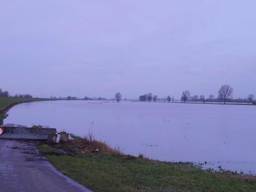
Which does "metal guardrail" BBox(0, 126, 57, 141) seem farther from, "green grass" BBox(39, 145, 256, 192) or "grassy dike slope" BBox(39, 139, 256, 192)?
"green grass" BBox(39, 145, 256, 192)

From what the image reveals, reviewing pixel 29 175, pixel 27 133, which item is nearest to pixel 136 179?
pixel 29 175

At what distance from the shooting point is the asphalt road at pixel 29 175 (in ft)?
36.9

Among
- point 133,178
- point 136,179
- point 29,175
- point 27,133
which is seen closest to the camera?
point 29,175

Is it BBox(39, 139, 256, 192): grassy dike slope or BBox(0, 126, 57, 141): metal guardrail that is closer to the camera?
BBox(39, 139, 256, 192): grassy dike slope

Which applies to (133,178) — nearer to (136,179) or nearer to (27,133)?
(136,179)

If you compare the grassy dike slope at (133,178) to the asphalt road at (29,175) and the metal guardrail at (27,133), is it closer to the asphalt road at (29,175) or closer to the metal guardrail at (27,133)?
the asphalt road at (29,175)

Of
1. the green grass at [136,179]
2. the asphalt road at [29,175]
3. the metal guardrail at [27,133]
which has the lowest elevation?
the green grass at [136,179]

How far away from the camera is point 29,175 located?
13.2m

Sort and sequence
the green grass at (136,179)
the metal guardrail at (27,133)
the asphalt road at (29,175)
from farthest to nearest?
the metal guardrail at (27,133)
the green grass at (136,179)
the asphalt road at (29,175)

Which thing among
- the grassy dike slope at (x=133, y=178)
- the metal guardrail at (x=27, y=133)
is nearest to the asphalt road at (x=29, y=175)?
the grassy dike slope at (x=133, y=178)

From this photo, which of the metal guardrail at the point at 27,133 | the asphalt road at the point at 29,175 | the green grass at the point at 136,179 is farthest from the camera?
the metal guardrail at the point at 27,133

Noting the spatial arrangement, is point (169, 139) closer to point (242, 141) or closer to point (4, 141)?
Answer: point (242, 141)

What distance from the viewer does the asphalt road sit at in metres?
11.2

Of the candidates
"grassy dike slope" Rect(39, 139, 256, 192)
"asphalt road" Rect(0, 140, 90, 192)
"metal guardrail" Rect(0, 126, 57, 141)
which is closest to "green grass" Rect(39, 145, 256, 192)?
"grassy dike slope" Rect(39, 139, 256, 192)
